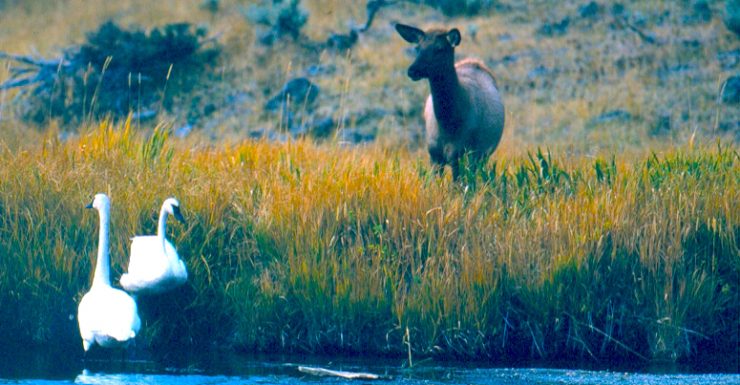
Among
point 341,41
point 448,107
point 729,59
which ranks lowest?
point 448,107

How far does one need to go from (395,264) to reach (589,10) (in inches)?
798

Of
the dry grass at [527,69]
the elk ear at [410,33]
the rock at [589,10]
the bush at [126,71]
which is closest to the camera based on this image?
the elk ear at [410,33]

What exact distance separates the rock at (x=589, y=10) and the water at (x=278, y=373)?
816 inches

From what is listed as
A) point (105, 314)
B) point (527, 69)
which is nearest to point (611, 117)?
point (527, 69)

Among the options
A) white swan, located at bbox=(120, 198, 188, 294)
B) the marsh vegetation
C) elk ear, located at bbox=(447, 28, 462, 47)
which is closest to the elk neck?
elk ear, located at bbox=(447, 28, 462, 47)

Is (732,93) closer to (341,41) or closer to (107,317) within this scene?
(341,41)

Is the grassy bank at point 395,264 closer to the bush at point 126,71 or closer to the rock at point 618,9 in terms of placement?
the bush at point 126,71

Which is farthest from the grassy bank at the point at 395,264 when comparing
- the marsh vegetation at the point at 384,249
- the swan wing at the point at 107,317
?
the swan wing at the point at 107,317

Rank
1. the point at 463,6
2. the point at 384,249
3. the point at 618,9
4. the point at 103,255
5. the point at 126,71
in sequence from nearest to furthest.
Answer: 1. the point at 103,255
2. the point at 384,249
3. the point at 126,71
4. the point at 618,9
5. the point at 463,6

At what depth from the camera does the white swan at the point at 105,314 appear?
283 inches

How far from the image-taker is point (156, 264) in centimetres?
754

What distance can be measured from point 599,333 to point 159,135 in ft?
14.6

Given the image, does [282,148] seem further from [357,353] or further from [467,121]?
[357,353]

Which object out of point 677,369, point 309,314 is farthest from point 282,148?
point 677,369
